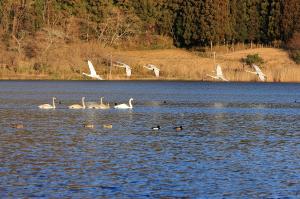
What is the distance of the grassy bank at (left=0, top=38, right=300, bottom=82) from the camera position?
9494 cm

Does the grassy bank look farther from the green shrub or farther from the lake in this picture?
the lake

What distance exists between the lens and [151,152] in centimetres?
2909

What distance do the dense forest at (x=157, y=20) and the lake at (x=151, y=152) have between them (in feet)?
153

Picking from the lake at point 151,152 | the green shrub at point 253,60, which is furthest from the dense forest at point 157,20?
the lake at point 151,152

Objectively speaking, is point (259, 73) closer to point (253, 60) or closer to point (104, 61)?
point (253, 60)

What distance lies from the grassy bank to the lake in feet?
134

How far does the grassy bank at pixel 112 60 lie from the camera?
311 ft

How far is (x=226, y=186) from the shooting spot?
74.5 ft

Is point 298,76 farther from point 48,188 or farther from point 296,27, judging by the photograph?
point 48,188

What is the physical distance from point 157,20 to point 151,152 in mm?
78141

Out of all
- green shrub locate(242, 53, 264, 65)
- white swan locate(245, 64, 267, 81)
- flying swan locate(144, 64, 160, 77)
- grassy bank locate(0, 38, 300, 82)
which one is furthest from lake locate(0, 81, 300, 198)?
grassy bank locate(0, 38, 300, 82)

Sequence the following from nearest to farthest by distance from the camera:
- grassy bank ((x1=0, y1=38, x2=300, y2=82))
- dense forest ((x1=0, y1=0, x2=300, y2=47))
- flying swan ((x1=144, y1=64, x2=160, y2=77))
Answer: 1. flying swan ((x1=144, y1=64, x2=160, y2=77))
2. grassy bank ((x1=0, y1=38, x2=300, y2=82))
3. dense forest ((x1=0, y1=0, x2=300, y2=47))

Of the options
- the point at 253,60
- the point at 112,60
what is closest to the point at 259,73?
the point at 253,60

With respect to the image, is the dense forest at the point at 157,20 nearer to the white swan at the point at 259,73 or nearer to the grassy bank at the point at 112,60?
the grassy bank at the point at 112,60
